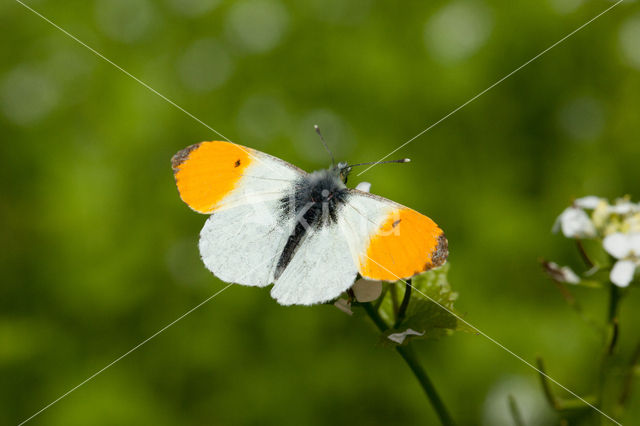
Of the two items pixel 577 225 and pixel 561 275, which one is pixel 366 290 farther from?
pixel 577 225

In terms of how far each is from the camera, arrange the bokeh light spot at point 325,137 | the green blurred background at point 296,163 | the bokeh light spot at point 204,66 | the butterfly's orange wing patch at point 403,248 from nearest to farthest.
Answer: the butterfly's orange wing patch at point 403,248 → the green blurred background at point 296,163 → the bokeh light spot at point 325,137 → the bokeh light spot at point 204,66

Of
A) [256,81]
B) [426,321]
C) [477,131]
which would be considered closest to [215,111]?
[256,81]

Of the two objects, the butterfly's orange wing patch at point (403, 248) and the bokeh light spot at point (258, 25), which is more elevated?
the bokeh light spot at point (258, 25)

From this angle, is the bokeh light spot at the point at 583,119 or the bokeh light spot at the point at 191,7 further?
the bokeh light spot at the point at 191,7

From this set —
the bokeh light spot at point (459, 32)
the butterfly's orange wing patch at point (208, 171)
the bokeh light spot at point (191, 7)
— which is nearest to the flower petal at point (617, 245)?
the butterfly's orange wing patch at point (208, 171)

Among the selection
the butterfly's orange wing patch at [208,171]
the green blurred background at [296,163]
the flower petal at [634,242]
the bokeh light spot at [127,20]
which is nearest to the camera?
the butterfly's orange wing patch at [208,171]

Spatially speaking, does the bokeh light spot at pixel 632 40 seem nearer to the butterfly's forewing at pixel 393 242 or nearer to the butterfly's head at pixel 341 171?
the butterfly's head at pixel 341 171

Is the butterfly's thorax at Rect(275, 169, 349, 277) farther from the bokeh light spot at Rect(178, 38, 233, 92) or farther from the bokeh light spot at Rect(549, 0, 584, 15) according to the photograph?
the bokeh light spot at Rect(549, 0, 584, 15)

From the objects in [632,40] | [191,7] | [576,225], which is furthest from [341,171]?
[632,40]
